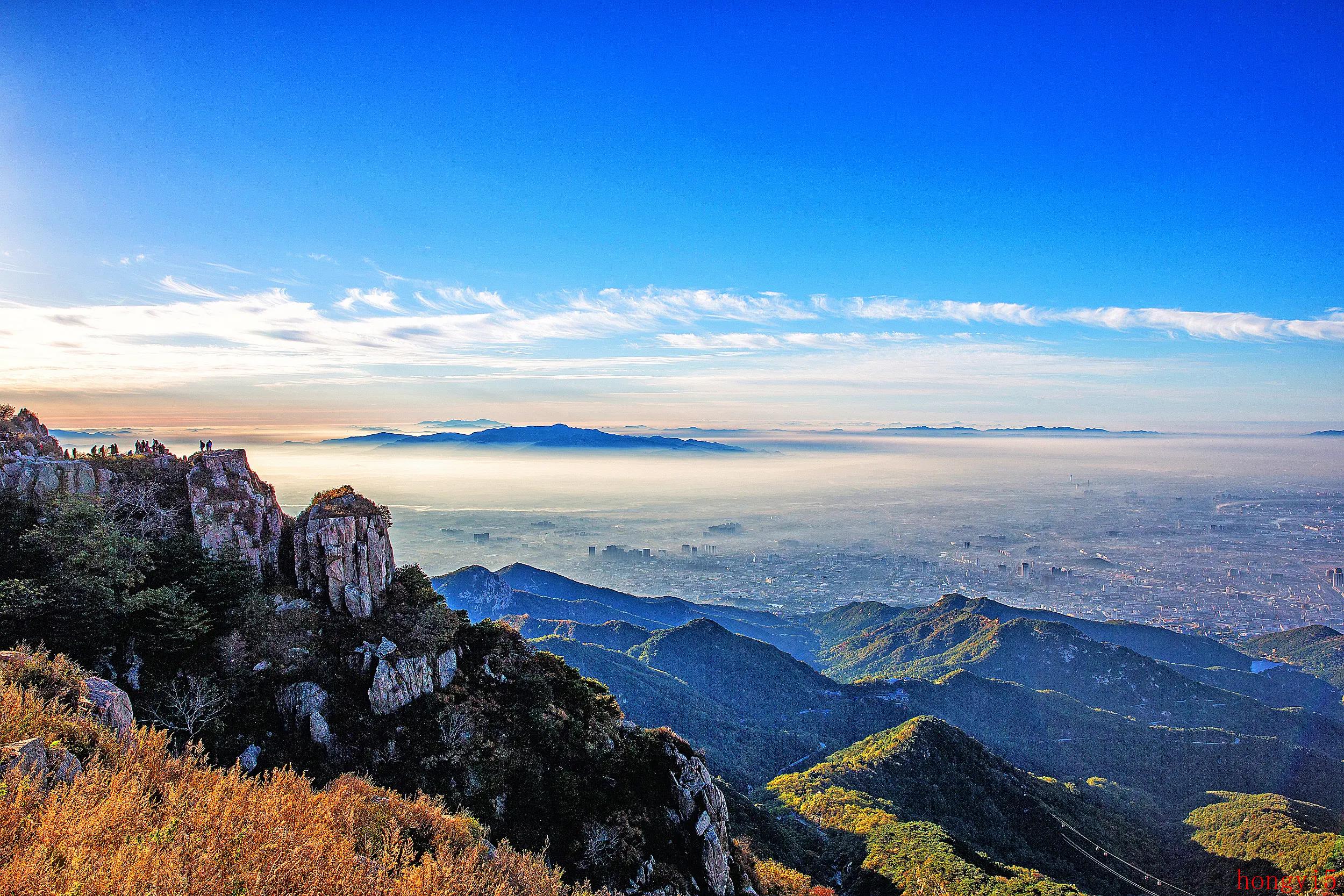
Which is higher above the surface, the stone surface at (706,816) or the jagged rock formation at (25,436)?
the jagged rock formation at (25,436)

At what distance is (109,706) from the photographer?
12922 mm

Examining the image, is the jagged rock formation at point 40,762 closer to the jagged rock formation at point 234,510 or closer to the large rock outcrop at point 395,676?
the large rock outcrop at point 395,676

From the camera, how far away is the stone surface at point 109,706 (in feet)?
39.1

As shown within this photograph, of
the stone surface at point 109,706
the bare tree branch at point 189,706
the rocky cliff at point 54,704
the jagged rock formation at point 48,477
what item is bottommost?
the bare tree branch at point 189,706

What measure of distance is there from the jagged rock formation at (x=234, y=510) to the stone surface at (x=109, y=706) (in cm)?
1239

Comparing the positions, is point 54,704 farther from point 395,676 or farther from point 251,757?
point 395,676

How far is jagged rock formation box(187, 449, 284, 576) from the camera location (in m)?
26.0

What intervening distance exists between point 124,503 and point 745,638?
4801 inches

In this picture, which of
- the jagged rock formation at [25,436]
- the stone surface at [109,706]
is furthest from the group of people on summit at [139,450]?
the stone surface at [109,706]

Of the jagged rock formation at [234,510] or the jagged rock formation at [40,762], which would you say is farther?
the jagged rock formation at [234,510]

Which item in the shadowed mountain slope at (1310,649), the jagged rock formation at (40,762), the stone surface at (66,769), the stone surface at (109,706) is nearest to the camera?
the jagged rock formation at (40,762)

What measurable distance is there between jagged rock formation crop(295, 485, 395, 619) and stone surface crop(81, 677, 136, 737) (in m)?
11.6

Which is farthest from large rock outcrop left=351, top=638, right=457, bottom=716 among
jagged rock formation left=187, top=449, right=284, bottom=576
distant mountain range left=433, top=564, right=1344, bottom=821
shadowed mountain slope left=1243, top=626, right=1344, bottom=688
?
shadowed mountain slope left=1243, top=626, right=1344, bottom=688

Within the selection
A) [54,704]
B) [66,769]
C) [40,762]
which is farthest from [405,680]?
[40,762]
